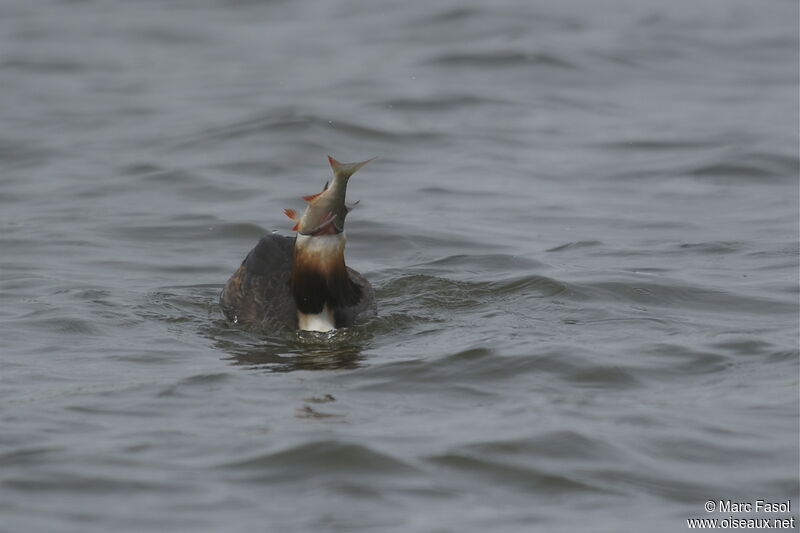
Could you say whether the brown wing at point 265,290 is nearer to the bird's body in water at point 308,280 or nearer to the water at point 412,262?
the bird's body in water at point 308,280

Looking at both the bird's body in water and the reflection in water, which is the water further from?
the bird's body in water

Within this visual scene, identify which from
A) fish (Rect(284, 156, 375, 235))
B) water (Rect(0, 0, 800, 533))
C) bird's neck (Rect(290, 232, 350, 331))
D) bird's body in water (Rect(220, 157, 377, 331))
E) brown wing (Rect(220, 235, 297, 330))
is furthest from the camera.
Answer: brown wing (Rect(220, 235, 297, 330))

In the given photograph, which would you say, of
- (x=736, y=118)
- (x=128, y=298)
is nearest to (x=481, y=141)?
(x=736, y=118)

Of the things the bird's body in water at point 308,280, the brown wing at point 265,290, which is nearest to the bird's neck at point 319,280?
the bird's body in water at point 308,280

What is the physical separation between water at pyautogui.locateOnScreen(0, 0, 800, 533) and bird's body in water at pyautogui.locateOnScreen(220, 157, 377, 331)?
176 millimetres

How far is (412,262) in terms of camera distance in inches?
Answer: 444

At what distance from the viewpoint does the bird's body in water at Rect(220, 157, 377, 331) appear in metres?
8.48

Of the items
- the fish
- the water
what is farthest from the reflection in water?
the fish

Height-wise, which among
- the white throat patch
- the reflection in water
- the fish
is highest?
the fish

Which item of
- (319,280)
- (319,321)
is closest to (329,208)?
(319,280)

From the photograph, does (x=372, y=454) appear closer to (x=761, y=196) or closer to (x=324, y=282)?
(x=324, y=282)

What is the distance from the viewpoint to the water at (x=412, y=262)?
21.7 feet

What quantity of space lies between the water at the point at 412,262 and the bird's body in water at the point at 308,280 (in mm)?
176

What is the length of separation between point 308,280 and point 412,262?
2574mm
